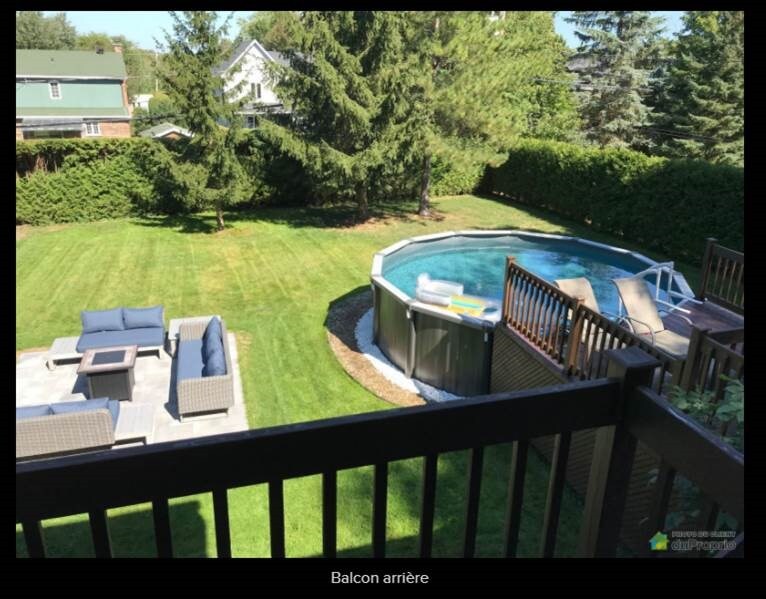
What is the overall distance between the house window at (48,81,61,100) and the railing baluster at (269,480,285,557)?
35.4 meters

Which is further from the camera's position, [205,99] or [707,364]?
[205,99]

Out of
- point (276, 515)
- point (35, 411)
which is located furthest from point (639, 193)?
point (276, 515)

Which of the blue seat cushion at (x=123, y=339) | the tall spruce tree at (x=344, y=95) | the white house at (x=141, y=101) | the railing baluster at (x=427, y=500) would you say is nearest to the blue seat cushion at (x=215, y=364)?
the blue seat cushion at (x=123, y=339)

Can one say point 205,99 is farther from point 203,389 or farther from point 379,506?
point 379,506

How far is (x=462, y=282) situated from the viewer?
12570 mm

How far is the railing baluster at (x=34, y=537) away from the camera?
4.30 ft

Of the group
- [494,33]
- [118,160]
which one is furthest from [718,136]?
[118,160]

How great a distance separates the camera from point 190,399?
6.65 meters

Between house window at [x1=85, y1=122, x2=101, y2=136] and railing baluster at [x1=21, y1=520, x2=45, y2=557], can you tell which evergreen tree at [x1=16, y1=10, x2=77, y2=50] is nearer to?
house window at [x1=85, y1=122, x2=101, y2=136]

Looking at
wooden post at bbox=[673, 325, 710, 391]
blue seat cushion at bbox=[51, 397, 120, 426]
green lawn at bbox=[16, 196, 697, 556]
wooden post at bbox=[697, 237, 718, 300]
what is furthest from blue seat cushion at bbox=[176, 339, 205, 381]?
wooden post at bbox=[697, 237, 718, 300]

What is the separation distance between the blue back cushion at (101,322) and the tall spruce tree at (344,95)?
7.80 metres

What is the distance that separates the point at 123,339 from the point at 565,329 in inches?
243

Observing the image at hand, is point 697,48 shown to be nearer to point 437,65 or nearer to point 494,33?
point 494,33

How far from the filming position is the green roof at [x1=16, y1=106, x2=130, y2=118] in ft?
98.2
